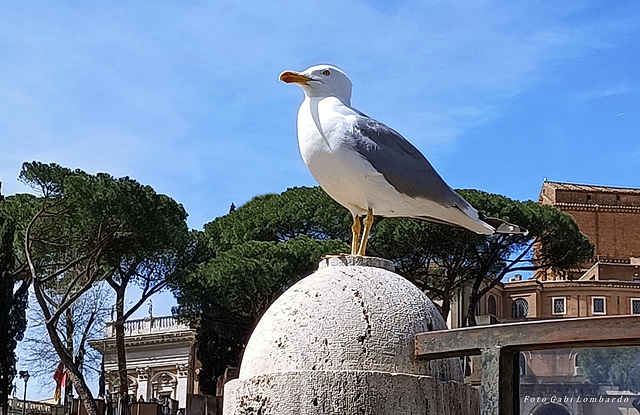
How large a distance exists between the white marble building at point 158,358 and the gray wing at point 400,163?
1553 inches

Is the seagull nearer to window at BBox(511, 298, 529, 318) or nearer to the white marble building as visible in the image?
the white marble building

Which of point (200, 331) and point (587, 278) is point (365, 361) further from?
point (587, 278)

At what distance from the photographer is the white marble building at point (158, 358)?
45188mm

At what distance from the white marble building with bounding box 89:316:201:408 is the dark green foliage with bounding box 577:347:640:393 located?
41.3 m

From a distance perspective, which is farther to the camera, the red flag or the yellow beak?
the red flag

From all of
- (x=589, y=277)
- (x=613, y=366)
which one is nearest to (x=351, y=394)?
(x=613, y=366)

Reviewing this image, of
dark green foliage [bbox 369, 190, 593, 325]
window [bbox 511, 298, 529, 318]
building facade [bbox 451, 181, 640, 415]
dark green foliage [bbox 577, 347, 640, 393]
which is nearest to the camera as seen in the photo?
dark green foliage [bbox 577, 347, 640, 393]

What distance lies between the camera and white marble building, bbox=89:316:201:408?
4519 centimetres

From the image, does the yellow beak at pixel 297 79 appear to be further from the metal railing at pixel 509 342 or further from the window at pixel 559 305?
the window at pixel 559 305

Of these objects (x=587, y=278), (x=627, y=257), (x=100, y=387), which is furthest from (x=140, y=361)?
(x=627, y=257)

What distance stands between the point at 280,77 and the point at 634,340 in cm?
274

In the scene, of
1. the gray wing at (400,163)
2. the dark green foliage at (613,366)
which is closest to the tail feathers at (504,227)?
the gray wing at (400,163)

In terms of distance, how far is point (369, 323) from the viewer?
4.66 metres

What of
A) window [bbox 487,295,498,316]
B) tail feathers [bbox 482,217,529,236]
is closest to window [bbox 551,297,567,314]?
window [bbox 487,295,498,316]
